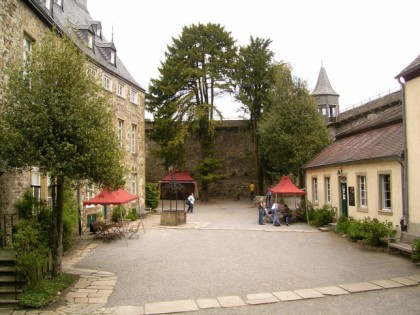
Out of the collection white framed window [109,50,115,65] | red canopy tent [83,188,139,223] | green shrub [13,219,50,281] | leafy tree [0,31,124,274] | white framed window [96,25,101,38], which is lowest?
green shrub [13,219,50,281]

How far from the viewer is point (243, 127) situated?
36.0m

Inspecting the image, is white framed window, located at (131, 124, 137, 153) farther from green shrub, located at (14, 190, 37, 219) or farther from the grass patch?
the grass patch

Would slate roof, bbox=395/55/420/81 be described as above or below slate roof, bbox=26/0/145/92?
below

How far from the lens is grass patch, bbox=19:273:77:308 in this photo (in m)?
7.46

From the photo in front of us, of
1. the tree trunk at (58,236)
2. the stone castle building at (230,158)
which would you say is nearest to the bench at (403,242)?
the tree trunk at (58,236)

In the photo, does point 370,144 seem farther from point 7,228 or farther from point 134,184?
point 134,184

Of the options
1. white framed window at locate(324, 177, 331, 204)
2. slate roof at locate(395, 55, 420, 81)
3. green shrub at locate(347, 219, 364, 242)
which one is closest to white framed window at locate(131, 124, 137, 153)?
white framed window at locate(324, 177, 331, 204)

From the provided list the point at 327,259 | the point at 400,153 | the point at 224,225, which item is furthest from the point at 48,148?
the point at 224,225

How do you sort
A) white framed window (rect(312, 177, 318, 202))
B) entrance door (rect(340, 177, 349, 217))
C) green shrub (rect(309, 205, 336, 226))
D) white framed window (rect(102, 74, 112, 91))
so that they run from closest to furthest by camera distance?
entrance door (rect(340, 177, 349, 217)), green shrub (rect(309, 205, 336, 226)), white framed window (rect(102, 74, 112, 91)), white framed window (rect(312, 177, 318, 202))

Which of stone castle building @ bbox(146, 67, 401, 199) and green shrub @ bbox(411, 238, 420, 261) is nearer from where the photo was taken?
green shrub @ bbox(411, 238, 420, 261)

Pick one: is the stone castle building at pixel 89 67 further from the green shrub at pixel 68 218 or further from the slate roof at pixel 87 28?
the green shrub at pixel 68 218

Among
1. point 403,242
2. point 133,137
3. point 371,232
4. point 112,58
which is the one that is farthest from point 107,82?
point 403,242

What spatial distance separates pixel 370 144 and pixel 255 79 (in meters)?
17.9

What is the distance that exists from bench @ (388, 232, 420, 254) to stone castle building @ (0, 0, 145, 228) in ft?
27.6
